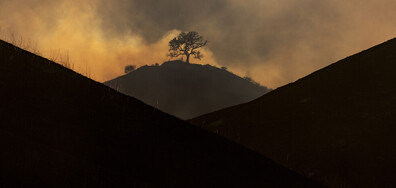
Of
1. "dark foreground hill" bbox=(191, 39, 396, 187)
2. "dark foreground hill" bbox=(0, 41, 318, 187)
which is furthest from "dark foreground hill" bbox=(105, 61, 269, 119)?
"dark foreground hill" bbox=(0, 41, 318, 187)

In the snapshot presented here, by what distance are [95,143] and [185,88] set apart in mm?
135881

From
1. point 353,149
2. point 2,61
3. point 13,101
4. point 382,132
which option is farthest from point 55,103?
point 382,132

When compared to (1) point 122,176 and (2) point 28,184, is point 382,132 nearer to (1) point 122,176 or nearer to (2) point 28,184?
(1) point 122,176

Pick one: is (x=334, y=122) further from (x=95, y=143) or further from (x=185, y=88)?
(x=185, y=88)

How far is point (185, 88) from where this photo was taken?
14275 centimetres

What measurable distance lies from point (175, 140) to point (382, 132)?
15450 mm

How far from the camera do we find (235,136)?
22.2 m

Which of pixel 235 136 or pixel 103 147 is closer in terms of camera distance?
pixel 103 147

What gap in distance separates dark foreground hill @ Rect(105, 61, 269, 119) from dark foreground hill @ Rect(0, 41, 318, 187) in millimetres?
113022

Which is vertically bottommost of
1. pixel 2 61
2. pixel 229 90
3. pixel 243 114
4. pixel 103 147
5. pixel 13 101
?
pixel 103 147

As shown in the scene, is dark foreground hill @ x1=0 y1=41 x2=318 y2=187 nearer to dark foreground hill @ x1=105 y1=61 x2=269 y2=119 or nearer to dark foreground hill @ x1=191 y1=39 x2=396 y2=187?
dark foreground hill @ x1=191 y1=39 x2=396 y2=187

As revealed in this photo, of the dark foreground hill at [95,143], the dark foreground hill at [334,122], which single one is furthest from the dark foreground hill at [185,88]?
the dark foreground hill at [95,143]

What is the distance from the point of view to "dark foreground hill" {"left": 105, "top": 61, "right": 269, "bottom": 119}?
132938 mm

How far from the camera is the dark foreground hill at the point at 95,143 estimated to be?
552 centimetres
